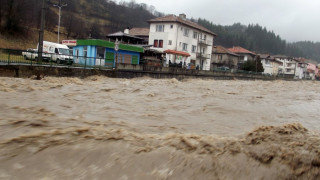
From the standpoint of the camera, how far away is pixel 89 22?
276ft

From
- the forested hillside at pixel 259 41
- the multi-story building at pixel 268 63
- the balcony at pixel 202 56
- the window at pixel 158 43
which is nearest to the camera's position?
the window at pixel 158 43

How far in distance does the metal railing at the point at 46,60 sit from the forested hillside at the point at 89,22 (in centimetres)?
2527

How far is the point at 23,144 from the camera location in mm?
3576

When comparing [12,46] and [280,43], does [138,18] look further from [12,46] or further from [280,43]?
[280,43]

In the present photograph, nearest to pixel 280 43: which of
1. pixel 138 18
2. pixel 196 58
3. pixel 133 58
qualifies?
pixel 138 18

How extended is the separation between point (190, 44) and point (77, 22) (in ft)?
111

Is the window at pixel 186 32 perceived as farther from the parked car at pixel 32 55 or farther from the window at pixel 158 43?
the parked car at pixel 32 55

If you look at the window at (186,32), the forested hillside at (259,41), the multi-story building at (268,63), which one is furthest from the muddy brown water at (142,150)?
the forested hillside at (259,41)

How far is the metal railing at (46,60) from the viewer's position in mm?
17047

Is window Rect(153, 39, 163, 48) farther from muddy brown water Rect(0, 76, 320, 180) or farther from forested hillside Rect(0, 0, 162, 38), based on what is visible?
A: muddy brown water Rect(0, 76, 320, 180)

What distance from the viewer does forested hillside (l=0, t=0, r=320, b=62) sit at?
46.3m

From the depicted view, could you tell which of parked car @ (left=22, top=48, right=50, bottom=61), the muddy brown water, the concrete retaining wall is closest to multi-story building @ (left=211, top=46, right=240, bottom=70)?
the concrete retaining wall

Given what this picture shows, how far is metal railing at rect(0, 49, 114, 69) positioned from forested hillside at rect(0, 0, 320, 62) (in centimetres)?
2527

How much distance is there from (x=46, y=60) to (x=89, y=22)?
224ft
